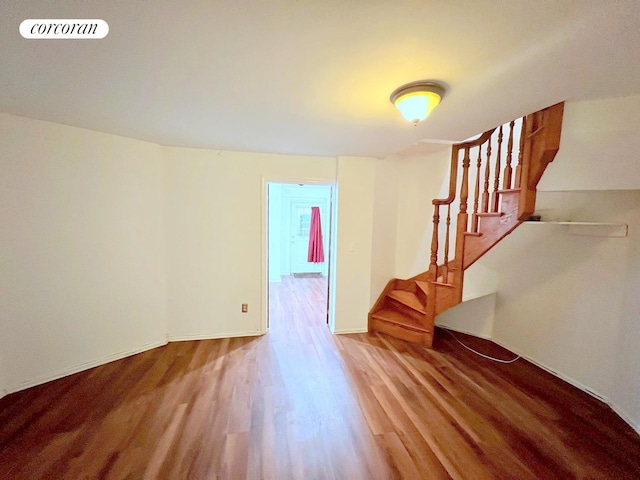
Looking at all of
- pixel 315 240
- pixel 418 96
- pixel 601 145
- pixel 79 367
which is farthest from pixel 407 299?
pixel 315 240

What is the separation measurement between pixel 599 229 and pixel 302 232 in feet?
18.0

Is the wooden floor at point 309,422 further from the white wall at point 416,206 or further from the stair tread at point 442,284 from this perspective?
the white wall at point 416,206

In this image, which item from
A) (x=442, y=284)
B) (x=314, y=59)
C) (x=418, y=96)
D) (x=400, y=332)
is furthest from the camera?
(x=400, y=332)

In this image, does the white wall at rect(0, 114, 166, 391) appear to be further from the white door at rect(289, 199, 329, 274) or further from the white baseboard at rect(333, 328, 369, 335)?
the white door at rect(289, 199, 329, 274)

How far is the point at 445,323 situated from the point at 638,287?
80.5 inches

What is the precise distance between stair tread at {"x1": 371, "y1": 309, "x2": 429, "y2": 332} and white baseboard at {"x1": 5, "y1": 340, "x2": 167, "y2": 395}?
8.51 ft

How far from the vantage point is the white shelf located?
2.17 metres

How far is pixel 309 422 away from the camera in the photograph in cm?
197

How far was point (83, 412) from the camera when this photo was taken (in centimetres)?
201

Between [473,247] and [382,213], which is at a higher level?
[382,213]

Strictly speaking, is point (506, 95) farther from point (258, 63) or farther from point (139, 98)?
point (139, 98)

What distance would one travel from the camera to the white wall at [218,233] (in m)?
3.05

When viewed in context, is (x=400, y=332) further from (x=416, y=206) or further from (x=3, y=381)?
(x=3, y=381)

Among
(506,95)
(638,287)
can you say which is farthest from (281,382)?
(638,287)
